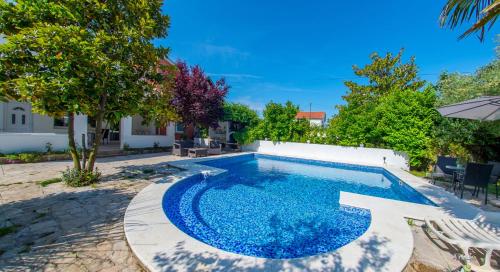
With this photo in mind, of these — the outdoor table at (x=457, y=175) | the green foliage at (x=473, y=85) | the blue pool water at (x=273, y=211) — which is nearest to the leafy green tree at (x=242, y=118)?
the blue pool water at (x=273, y=211)

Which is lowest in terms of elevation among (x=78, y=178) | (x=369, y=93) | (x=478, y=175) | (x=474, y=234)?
(x=474, y=234)

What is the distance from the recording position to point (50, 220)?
371 cm

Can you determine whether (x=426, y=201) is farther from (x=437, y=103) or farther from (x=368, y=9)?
(x=368, y=9)

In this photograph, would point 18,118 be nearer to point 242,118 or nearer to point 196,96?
point 196,96

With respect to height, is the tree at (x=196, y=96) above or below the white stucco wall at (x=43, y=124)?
above

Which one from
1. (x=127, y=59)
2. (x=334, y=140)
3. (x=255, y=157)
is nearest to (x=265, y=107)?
(x=255, y=157)

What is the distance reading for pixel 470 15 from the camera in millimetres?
2689

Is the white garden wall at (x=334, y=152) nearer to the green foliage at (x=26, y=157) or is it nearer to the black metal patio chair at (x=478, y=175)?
the black metal patio chair at (x=478, y=175)

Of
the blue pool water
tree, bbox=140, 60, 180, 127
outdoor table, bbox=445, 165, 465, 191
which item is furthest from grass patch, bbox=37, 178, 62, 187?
outdoor table, bbox=445, 165, 465, 191

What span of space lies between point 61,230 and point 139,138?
11414mm

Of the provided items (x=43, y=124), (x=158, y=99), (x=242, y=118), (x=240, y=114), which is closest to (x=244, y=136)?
(x=242, y=118)

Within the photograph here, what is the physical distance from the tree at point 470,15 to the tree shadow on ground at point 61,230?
18.6ft

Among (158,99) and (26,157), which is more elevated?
(158,99)

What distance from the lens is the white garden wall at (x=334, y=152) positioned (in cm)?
1225
